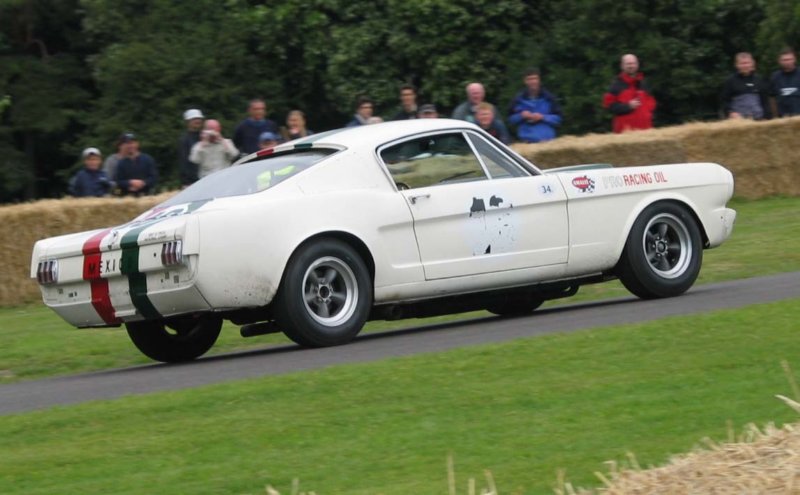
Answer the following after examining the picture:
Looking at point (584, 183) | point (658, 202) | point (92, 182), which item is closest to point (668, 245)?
point (658, 202)

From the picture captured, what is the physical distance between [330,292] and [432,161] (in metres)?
1.34

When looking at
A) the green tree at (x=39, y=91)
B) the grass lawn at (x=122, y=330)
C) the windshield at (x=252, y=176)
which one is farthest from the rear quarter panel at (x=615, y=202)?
the green tree at (x=39, y=91)

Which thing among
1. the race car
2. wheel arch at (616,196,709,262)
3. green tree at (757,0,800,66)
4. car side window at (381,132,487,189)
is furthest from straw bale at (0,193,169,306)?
green tree at (757,0,800,66)

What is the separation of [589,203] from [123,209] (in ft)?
21.8

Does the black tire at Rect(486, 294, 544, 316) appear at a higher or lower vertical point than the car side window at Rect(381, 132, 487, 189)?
lower

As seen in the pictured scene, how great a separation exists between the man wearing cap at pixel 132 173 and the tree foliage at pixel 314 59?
57.8 feet

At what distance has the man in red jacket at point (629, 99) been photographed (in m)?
19.0

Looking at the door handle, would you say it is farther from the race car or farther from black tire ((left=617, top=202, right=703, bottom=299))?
black tire ((left=617, top=202, right=703, bottom=299))

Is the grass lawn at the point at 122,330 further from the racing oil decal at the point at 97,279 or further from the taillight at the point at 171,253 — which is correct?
the taillight at the point at 171,253

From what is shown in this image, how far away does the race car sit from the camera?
392 inches

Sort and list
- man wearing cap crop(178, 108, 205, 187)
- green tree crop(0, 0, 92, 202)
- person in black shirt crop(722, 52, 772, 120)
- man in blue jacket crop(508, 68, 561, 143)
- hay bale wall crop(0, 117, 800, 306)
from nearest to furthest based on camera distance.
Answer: man wearing cap crop(178, 108, 205, 187)
man in blue jacket crop(508, 68, 561, 143)
hay bale wall crop(0, 117, 800, 306)
person in black shirt crop(722, 52, 772, 120)
green tree crop(0, 0, 92, 202)

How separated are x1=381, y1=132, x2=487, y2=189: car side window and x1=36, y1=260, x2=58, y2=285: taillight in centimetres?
232

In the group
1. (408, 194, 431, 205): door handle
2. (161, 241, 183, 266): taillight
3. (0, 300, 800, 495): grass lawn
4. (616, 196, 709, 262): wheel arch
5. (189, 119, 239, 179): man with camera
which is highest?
(189, 119, 239, 179): man with camera

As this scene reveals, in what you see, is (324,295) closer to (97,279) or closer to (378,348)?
(378,348)
